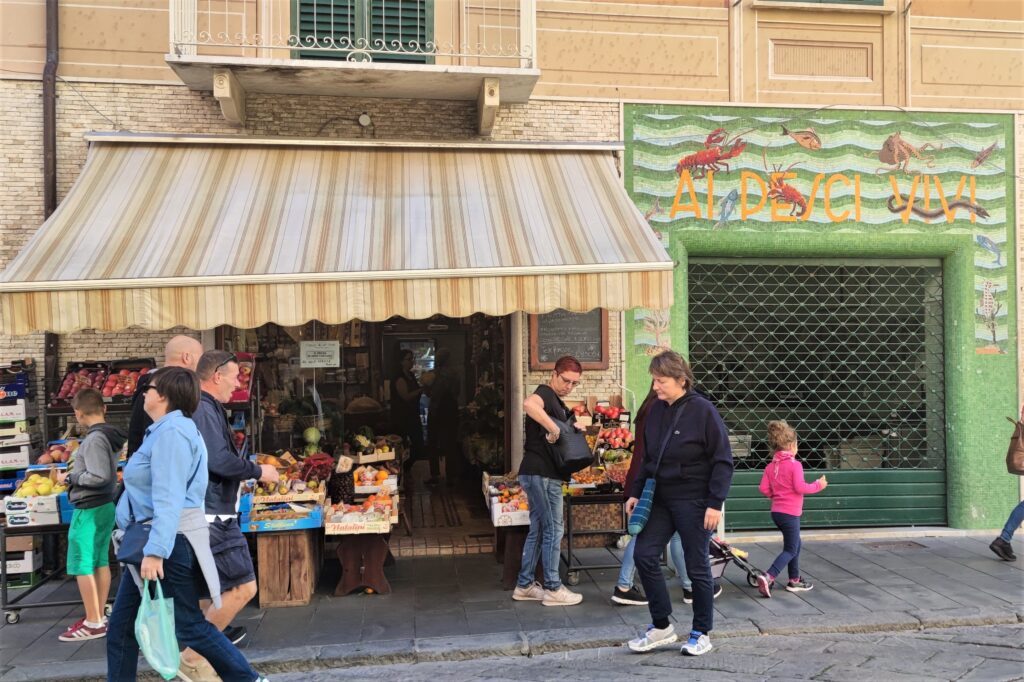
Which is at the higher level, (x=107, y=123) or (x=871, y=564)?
(x=107, y=123)

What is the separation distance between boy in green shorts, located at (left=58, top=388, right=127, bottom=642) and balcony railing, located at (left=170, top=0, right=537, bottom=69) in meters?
3.81

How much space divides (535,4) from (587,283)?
3470 mm

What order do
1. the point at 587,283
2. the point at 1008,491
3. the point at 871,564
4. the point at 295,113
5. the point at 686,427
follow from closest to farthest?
the point at 686,427
the point at 587,283
the point at 871,564
the point at 295,113
the point at 1008,491

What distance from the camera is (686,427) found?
4945mm

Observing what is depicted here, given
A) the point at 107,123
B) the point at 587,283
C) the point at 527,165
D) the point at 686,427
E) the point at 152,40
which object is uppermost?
the point at 152,40

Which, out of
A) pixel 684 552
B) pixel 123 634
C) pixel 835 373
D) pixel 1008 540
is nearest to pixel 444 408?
pixel 835 373

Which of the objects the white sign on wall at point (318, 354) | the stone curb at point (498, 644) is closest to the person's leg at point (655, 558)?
the stone curb at point (498, 644)

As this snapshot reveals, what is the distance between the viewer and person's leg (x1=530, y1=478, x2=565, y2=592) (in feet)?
19.5

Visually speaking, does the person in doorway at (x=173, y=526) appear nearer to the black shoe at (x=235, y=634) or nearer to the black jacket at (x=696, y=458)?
the black shoe at (x=235, y=634)

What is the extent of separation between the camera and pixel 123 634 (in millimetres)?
4117

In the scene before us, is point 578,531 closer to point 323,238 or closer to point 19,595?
point 323,238

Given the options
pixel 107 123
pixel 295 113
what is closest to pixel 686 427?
pixel 295 113

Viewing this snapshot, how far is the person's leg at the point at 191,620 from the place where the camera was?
157 inches

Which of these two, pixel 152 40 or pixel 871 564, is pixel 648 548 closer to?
pixel 871 564
